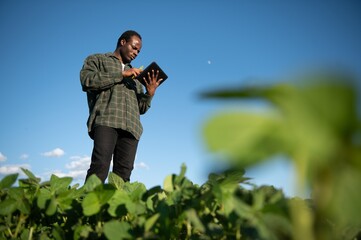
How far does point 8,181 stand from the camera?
105cm

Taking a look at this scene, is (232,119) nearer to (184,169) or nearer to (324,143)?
(324,143)

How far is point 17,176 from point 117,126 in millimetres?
1805

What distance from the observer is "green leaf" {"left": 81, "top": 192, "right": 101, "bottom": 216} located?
0.88 metres

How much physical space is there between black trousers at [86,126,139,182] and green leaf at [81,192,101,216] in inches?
66.6

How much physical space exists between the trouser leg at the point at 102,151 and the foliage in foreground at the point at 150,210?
1428 millimetres

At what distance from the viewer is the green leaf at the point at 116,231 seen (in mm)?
725

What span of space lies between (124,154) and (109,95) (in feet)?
2.17

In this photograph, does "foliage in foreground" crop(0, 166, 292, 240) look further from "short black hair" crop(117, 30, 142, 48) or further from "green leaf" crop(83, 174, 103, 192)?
"short black hair" crop(117, 30, 142, 48)

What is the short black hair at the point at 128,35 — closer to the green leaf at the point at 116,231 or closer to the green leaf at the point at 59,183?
the green leaf at the point at 59,183

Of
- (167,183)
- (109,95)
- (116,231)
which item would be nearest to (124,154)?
(109,95)

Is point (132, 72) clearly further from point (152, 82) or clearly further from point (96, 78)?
point (96, 78)

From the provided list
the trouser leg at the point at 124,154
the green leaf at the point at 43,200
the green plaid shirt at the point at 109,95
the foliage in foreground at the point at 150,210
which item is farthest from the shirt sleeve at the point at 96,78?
the green leaf at the point at 43,200

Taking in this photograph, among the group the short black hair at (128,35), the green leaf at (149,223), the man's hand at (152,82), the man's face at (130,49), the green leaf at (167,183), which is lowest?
the green leaf at (167,183)

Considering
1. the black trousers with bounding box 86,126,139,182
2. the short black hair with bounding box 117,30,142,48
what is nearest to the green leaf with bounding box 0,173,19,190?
the black trousers with bounding box 86,126,139,182
